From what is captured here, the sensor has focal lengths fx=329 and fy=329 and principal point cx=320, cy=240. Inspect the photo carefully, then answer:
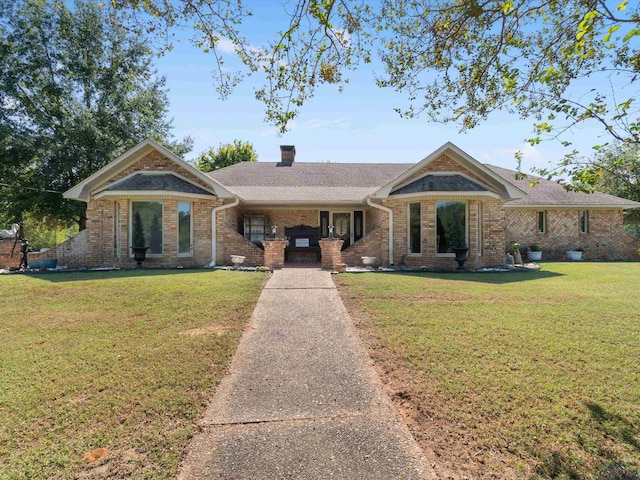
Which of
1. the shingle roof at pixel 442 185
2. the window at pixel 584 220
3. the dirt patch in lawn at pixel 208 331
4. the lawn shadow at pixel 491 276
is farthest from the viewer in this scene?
the window at pixel 584 220

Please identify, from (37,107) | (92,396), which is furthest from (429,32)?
(37,107)

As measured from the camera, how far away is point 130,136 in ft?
67.9

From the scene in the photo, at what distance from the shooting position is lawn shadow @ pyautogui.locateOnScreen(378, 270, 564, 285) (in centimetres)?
1031

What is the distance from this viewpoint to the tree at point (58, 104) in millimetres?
17875

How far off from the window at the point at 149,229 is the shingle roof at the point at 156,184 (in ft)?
2.10

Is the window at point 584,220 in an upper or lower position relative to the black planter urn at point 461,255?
upper

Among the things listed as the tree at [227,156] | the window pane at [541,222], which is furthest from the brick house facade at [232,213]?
the tree at [227,156]

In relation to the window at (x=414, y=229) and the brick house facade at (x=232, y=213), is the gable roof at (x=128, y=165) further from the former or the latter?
the window at (x=414, y=229)

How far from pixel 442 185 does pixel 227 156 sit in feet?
89.1

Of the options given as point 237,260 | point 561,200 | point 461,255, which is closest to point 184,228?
point 237,260

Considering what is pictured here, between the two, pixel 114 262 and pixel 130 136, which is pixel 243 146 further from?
pixel 114 262

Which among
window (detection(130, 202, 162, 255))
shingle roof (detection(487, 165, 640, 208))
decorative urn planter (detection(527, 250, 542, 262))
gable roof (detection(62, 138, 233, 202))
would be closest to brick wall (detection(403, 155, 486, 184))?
shingle roof (detection(487, 165, 640, 208))

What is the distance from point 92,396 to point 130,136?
69.8 feet

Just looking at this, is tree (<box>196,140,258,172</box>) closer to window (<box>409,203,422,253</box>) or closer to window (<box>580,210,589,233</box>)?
window (<box>409,203,422,253</box>)
